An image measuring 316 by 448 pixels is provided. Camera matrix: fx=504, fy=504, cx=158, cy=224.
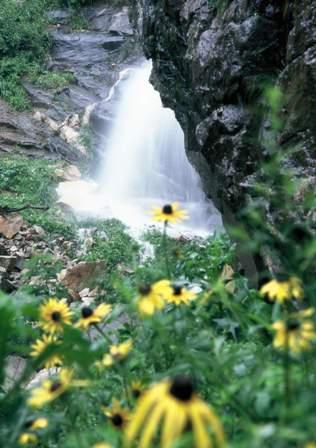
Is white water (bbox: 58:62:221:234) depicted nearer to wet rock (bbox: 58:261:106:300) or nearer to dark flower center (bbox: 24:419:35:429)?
wet rock (bbox: 58:261:106:300)

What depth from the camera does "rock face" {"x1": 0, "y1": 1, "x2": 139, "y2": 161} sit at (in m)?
11.4

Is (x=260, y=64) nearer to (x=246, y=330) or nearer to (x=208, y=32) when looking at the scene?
(x=208, y=32)

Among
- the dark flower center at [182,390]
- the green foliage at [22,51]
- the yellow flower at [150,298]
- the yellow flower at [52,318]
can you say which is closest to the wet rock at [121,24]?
the green foliage at [22,51]

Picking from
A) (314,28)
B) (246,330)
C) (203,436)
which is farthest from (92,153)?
(203,436)

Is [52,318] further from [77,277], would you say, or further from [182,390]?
[77,277]

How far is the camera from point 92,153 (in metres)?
11.5

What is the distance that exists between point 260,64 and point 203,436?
12.9 feet

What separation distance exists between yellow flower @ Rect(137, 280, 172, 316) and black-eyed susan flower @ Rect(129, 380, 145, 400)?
0.21 m

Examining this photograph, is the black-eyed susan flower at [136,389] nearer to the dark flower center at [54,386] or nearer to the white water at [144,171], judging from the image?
the dark flower center at [54,386]

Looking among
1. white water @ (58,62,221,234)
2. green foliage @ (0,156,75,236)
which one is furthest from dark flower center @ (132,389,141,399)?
white water @ (58,62,221,234)

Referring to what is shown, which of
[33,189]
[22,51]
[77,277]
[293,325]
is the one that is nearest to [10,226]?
[77,277]

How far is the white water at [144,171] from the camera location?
9.35 metres

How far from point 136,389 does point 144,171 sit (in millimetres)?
9822

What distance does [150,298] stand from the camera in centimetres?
116
